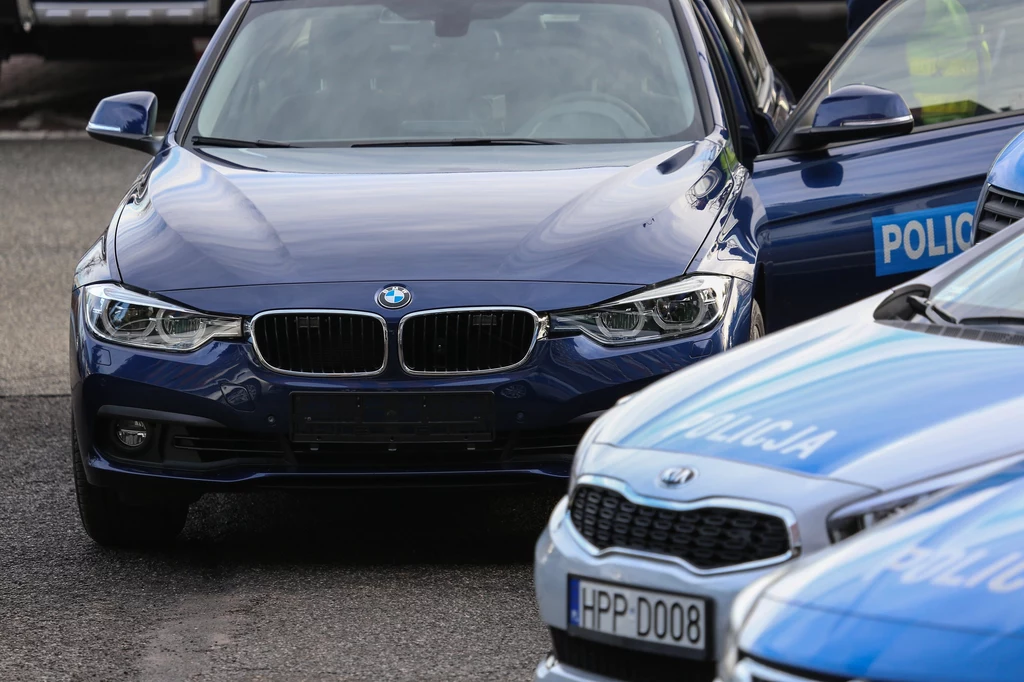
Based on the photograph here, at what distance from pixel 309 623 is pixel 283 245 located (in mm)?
1077

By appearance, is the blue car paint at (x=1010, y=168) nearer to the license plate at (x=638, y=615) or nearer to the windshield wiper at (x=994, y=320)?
the windshield wiper at (x=994, y=320)

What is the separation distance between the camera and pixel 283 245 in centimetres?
521

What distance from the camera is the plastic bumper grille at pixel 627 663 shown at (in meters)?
3.37

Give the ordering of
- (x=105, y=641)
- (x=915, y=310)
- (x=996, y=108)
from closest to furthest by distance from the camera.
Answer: (x=915, y=310)
(x=105, y=641)
(x=996, y=108)

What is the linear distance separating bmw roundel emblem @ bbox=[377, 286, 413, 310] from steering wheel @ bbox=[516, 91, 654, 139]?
4.49ft

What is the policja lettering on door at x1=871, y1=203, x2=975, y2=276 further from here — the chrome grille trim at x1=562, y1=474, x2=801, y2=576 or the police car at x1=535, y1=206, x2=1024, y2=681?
the chrome grille trim at x1=562, y1=474, x2=801, y2=576

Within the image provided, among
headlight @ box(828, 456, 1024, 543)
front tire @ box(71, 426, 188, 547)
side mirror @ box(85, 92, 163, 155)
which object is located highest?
headlight @ box(828, 456, 1024, 543)

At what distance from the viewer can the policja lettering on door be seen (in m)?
5.96

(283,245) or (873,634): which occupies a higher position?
(873,634)

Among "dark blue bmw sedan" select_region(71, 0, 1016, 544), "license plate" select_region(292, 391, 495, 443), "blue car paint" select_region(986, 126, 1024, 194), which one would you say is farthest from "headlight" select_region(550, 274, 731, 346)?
"blue car paint" select_region(986, 126, 1024, 194)

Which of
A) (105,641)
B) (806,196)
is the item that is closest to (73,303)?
(105,641)

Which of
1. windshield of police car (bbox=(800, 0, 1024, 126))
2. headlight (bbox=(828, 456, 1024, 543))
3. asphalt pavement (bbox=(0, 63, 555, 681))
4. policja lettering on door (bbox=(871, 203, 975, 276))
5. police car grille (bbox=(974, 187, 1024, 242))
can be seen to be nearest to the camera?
headlight (bbox=(828, 456, 1024, 543))

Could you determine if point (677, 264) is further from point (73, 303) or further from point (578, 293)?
point (73, 303)

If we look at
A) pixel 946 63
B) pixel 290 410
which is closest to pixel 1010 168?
pixel 946 63
